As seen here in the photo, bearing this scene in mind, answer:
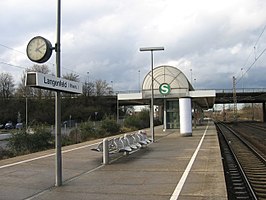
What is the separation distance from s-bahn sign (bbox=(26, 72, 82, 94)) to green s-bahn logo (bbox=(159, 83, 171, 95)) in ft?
72.7

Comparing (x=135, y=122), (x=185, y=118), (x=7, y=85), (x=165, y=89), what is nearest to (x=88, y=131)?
(x=165, y=89)

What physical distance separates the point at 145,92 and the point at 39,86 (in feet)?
87.7

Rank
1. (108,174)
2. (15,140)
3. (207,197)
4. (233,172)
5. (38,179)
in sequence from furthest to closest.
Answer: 1. (15,140)
2. (233,172)
3. (108,174)
4. (38,179)
5. (207,197)

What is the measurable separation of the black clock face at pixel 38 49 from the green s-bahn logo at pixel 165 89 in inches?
922

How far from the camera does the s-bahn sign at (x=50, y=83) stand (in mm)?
7434

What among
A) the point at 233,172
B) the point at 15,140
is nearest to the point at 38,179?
the point at 233,172

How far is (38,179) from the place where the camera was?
9.72m

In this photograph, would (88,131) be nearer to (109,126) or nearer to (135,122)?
(109,126)

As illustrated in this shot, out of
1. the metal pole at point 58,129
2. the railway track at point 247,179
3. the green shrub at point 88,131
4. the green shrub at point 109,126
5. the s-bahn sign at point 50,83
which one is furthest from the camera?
the green shrub at point 109,126

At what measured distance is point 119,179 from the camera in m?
9.56

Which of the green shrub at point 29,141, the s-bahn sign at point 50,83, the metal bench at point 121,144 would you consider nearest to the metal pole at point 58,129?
the s-bahn sign at point 50,83

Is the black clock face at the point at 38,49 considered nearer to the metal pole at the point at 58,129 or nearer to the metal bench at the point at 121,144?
the metal pole at the point at 58,129

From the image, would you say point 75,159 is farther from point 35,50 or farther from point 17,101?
point 17,101

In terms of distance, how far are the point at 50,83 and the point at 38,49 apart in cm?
98
